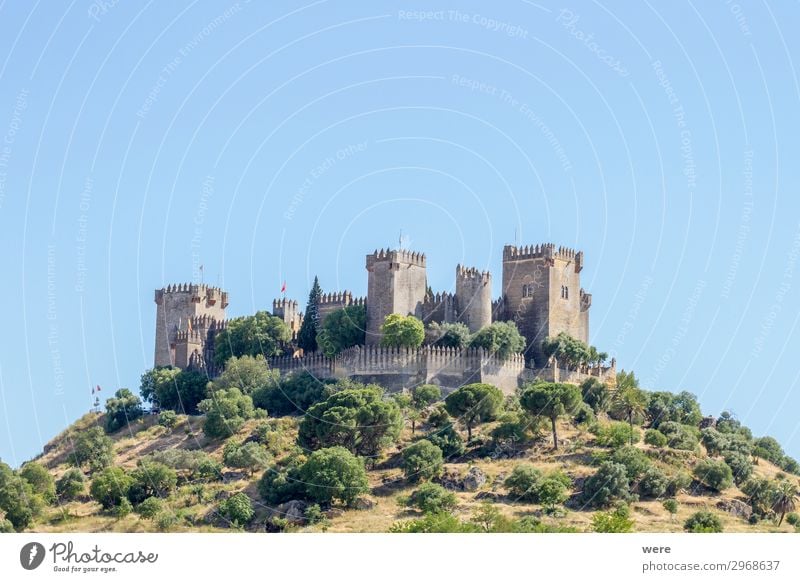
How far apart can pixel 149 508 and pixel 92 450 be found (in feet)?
56.4

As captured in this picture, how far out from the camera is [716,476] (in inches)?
4855

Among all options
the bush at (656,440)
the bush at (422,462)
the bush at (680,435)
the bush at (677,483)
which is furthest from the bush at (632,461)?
the bush at (422,462)

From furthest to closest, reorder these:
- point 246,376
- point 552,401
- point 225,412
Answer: point 246,376 < point 225,412 < point 552,401

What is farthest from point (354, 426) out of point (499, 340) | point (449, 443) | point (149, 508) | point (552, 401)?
point (499, 340)

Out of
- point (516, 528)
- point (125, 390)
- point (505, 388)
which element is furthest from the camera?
point (125, 390)

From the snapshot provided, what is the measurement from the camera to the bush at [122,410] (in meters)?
146

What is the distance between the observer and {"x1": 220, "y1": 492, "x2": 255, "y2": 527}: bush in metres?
118

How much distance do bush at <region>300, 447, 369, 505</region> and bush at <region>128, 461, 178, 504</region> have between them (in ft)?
29.0

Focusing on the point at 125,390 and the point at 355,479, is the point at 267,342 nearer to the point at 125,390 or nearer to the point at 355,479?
the point at 125,390

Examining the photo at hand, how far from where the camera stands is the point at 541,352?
5600 inches

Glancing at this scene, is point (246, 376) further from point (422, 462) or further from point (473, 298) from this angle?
point (422, 462)

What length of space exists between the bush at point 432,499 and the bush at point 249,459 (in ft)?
39.4
